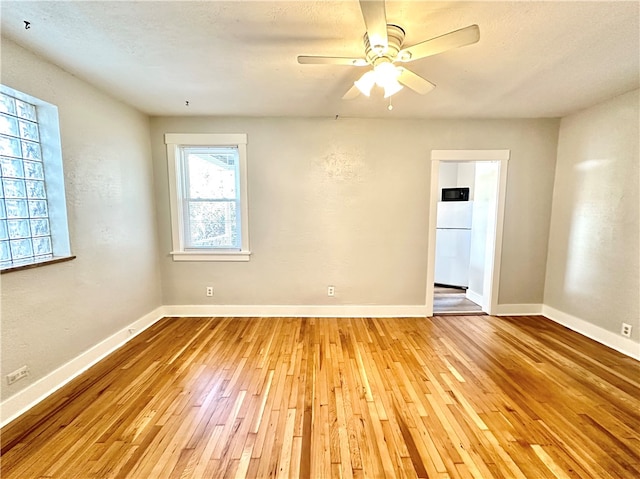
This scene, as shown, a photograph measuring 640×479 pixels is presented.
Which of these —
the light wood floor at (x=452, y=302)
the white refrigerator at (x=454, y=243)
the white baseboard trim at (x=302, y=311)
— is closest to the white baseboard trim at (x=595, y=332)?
the light wood floor at (x=452, y=302)

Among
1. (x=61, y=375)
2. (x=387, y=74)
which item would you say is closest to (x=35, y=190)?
(x=61, y=375)

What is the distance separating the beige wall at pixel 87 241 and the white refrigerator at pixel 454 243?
15.0 feet

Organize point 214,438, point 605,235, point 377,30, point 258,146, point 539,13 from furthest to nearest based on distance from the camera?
1. point 258,146
2. point 605,235
3. point 214,438
4. point 539,13
5. point 377,30

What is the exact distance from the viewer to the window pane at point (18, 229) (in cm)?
190

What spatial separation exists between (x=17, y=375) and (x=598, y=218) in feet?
17.4

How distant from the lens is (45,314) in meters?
2.02

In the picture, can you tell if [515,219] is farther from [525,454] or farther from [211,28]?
[211,28]

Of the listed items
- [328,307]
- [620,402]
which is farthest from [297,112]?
[620,402]

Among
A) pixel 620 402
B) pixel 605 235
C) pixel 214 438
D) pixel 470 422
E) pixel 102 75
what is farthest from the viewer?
pixel 605 235

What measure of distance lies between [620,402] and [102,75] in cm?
478

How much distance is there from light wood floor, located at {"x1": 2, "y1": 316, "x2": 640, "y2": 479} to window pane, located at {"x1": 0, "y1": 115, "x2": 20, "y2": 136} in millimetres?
1960

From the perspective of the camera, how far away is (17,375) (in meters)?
1.83

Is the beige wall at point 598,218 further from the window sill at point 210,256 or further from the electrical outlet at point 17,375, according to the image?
the electrical outlet at point 17,375

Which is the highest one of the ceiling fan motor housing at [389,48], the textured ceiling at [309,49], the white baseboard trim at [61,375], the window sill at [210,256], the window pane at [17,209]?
the textured ceiling at [309,49]
